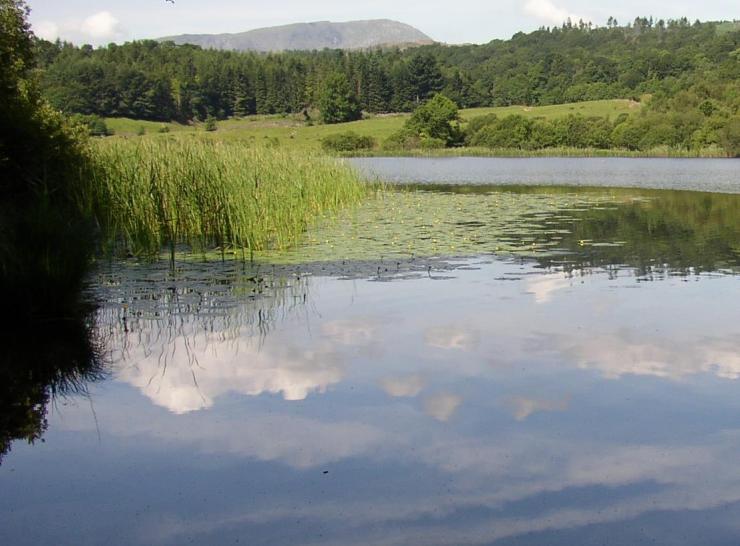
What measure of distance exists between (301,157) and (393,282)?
10.3 meters

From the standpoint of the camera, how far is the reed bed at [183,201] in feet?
42.9

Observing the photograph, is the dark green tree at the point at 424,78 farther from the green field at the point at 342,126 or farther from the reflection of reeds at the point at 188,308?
the reflection of reeds at the point at 188,308

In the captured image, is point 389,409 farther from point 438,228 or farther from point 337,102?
point 337,102

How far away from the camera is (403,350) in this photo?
7578mm

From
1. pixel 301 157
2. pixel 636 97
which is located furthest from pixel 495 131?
pixel 301 157

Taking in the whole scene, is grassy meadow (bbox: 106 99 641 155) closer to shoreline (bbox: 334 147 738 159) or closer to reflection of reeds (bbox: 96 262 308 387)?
shoreline (bbox: 334 147 738 159)

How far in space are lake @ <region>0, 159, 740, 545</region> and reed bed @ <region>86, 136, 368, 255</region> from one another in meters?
1.22


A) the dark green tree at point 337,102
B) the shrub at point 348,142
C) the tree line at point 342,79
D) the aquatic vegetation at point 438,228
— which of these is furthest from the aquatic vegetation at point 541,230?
the dark green tree at point 337,102

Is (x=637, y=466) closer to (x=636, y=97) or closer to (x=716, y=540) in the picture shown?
(x=716, y=540)

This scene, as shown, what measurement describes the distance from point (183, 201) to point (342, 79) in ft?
276

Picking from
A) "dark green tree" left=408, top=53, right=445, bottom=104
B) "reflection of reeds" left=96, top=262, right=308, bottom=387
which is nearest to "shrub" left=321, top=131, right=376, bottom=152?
"dark green tree" left=408, top=53, right=445, bottom=104

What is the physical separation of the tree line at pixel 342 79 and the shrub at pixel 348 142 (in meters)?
20.2

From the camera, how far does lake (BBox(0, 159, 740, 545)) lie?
14.4ft

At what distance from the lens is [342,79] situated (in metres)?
95.8
